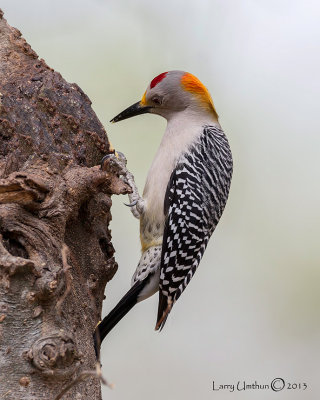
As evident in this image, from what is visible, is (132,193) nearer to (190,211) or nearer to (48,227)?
(190,211)

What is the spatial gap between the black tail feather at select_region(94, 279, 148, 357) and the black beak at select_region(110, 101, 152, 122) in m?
1.17

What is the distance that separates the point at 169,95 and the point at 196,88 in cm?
19

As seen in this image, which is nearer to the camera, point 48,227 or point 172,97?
point 48,227

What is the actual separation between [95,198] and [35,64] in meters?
0.76

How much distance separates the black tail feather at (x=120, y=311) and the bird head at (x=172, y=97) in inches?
47.8

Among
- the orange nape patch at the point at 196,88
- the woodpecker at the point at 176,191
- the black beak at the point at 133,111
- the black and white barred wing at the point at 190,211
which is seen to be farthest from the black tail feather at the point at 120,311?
the orange nape patch at the point at 196,88

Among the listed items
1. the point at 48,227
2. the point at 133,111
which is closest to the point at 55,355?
the point at 48,227

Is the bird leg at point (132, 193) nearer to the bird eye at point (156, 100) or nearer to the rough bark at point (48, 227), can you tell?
the bird eye at point (156, 100)

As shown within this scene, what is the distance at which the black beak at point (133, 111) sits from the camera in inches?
157

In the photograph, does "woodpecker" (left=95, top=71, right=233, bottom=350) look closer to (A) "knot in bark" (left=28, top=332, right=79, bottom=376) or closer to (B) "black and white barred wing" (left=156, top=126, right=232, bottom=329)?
(B) "black and white barred wing" (left=156, top=126, right=232, bottom=329)

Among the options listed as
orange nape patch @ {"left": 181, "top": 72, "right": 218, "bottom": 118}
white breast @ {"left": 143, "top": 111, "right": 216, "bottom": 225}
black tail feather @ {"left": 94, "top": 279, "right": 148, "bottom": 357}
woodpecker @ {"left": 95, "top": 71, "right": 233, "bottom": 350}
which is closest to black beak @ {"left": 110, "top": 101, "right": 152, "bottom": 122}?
woodpecker @ {"left": 95, "top": 71, "right": 233, "bottom": 350}

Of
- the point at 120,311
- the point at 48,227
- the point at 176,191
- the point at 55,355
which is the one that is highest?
the point at 176,191

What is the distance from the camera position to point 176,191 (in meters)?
3.54

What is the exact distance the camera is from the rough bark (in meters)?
2.15
